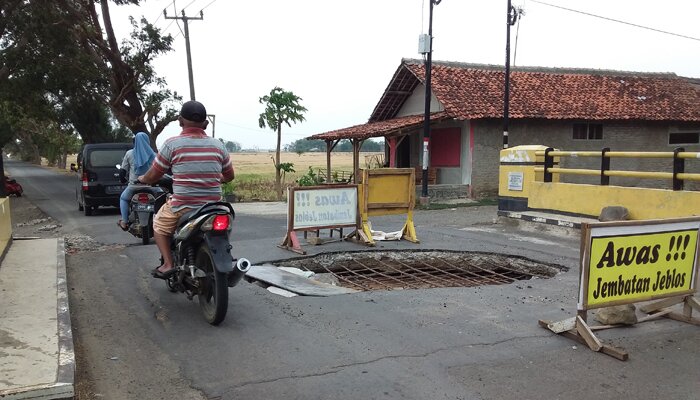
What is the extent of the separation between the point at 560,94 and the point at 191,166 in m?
20.1

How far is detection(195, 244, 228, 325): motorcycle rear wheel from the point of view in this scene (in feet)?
15.3

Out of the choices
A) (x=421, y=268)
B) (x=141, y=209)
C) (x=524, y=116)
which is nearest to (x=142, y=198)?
(x=141, y=209)

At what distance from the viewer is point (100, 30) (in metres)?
22.9

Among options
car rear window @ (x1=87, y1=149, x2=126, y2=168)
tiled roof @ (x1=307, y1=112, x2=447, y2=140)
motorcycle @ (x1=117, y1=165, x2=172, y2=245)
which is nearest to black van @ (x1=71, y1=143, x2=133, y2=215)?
car rear window @ (x1=87, y1=149, x2=126, y2=168)

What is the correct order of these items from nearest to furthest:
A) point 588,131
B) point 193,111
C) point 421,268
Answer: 1. point 193,111
2. point 421,268
3. point 588,131

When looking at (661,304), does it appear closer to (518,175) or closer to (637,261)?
(637,261)

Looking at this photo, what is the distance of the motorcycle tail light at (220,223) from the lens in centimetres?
473

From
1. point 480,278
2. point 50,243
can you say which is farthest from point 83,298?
point 480,278

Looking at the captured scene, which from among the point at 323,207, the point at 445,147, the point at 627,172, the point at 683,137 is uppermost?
the point at 683,137

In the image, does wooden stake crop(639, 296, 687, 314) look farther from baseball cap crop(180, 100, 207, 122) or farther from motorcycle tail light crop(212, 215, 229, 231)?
baseball cap crop(180, 100, 207, 122)

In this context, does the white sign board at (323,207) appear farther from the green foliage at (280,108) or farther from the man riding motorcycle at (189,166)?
the green foliage at (280,108)

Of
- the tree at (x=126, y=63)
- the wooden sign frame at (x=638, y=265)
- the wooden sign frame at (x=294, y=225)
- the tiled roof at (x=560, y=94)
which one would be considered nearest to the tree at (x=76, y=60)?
the tree at (x=126, y=63)

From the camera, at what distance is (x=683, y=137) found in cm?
2323

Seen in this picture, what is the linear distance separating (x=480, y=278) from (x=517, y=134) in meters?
14.3
